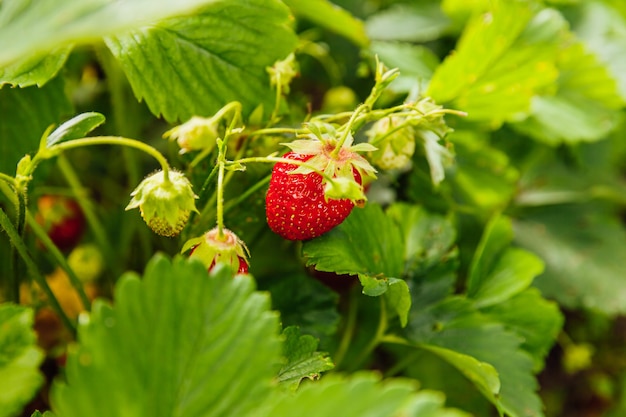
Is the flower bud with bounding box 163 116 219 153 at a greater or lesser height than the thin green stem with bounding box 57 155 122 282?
greater

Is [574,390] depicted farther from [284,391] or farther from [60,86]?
[60,86]

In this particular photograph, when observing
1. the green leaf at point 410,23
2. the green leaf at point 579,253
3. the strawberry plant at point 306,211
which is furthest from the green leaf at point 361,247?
the green leaf at point 410,23

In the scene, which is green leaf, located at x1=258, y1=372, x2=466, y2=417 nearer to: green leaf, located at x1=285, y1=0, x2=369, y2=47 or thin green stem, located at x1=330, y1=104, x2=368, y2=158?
thin green stem, located at x1=330, y1=104, x2=368, y2=158

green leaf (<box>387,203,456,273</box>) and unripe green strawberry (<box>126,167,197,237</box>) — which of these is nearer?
unripe green strawberry (<box>126,167,197,237</box>)

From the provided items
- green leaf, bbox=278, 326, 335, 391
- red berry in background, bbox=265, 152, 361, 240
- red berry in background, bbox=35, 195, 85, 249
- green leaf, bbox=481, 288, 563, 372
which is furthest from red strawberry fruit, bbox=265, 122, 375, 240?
red berry in background, bbox=35, 195, 85, 249

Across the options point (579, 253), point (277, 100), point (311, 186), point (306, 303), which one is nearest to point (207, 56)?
point (277, 100)

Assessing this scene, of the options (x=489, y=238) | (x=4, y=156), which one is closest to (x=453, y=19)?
(x=489, y=238)

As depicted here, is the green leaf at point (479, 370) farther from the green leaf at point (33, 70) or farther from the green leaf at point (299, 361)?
the green leaf at point (33, 70)

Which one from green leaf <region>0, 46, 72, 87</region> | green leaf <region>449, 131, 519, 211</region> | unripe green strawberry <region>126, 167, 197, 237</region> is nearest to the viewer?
unripe green strawberry <region>126, 167, 197, 237</region>
